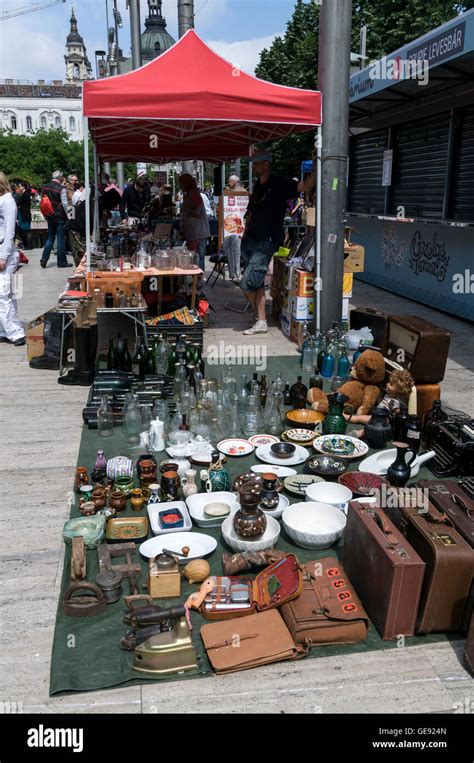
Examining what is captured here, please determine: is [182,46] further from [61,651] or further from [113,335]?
[61,651]

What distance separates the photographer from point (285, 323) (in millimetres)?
8914

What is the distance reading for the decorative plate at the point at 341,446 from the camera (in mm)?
4684

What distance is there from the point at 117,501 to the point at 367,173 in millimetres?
11684

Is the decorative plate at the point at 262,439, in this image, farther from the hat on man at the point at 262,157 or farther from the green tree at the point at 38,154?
the green tree at the point at 38,154

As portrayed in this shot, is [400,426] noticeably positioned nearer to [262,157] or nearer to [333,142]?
[333,142]

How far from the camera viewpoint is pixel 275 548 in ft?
11.8

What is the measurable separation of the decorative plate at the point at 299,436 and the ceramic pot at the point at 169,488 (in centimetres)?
134

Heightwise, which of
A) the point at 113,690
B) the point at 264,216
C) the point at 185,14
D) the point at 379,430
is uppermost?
the point at 185,14

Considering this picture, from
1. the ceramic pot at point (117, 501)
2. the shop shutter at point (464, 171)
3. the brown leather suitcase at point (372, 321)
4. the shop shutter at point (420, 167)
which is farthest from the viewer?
the shop shutter at point (420, 167)

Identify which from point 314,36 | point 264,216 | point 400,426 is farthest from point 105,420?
point 314,36

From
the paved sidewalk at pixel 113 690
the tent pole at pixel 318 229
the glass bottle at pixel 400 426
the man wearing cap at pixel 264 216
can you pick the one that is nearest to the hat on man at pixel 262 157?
the man wearing cap at pixel 264 216

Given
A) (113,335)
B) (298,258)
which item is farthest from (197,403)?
(298,258)

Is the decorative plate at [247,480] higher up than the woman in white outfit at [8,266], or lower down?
lower down
